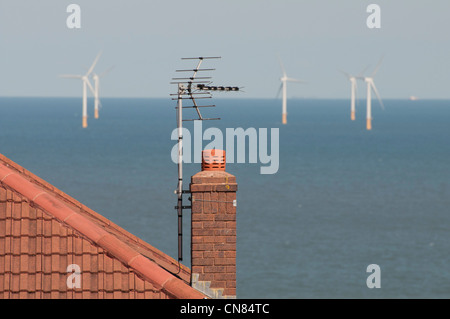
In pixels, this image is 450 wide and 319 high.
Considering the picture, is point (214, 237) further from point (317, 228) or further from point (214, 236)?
point (317, 228)

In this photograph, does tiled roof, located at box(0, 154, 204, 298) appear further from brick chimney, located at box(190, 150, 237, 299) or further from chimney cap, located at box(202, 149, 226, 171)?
chimney cap, located at box(202, 149, 226, 171)

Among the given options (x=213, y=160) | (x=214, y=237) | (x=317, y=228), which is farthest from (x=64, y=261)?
(x=317, y=228)

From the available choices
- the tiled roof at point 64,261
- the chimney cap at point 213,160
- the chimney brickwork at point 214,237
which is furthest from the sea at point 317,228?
the tiled roof at point 64,261

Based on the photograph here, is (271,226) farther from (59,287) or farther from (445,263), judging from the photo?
(59,287)

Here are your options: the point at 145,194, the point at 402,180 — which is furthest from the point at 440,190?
the point at 145,194

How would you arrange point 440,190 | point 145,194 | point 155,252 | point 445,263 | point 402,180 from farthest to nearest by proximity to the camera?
Result: 1. point 402,180
2. point 440,190
3. point 145,194
4. point 445,263
5. point 155,252
